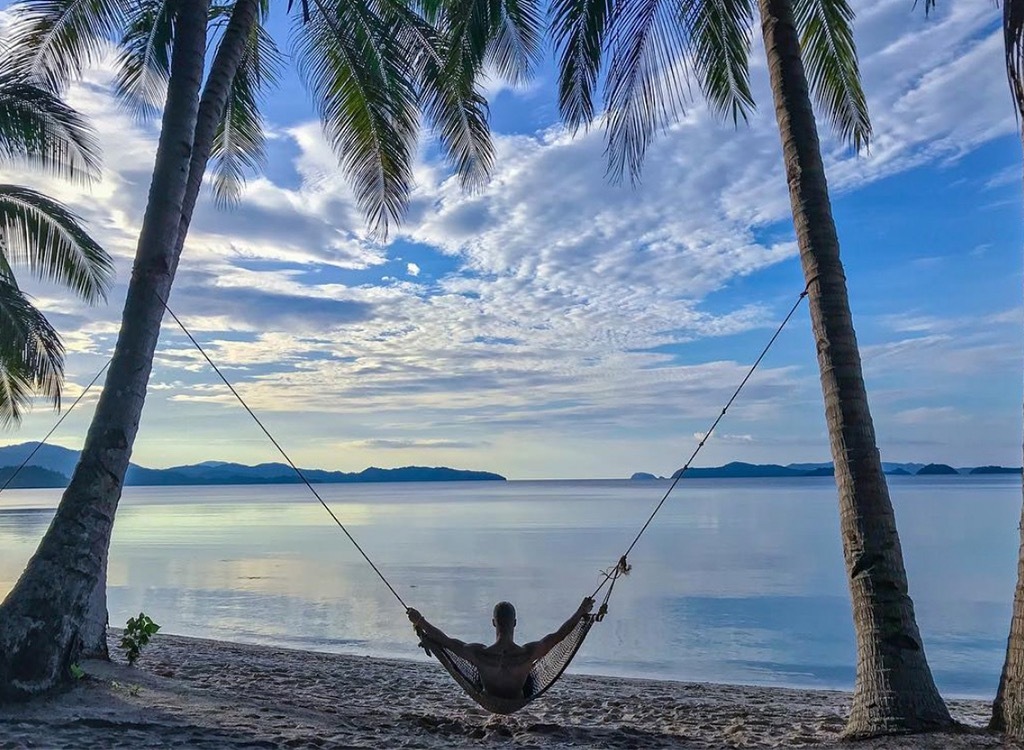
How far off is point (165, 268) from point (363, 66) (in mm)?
3244

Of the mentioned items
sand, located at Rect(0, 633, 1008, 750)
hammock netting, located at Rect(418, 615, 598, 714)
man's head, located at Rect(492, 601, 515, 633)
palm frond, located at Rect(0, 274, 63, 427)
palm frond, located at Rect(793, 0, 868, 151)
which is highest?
palm frond, located at Rect(793, 0, 868, 151)

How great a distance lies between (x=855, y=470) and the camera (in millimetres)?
4234

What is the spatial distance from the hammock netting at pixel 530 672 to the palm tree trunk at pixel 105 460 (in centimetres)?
178

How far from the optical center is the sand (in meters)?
3.83

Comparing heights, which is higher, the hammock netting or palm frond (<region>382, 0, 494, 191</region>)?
palm frond (<region>382, 0, 494, 191</region>)

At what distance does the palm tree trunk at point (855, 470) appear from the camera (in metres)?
3.98

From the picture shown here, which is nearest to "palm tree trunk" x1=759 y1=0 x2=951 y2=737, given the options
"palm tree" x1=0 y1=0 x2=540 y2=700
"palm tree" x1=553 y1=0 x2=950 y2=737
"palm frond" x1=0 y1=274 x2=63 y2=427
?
"palm tree" x1=553 y1=0 x2=950 y2=737

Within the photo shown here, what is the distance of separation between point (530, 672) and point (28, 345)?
8.32 metres

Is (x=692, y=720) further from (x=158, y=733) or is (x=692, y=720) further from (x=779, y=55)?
(x=779, y=55)

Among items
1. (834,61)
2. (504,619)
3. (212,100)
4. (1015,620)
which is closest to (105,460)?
(504,619)

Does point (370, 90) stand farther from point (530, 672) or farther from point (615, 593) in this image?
point (615, 593)

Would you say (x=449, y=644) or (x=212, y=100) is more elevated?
(x=212, y=100)

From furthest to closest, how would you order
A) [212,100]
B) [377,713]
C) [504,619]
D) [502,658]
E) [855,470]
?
[212,100] → [377,713] → [504,619] → [502,658] → [855,470]

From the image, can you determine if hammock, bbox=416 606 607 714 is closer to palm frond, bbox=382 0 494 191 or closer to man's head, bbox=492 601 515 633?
man's head, bbox=492 601 515 633
